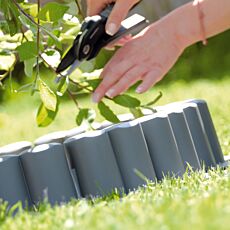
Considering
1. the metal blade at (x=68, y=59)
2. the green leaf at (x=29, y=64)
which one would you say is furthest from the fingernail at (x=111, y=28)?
the green leaf at (x=29, y=64)

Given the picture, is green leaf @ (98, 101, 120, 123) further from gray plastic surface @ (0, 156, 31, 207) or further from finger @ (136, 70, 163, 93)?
gray plastic surface @ (0, 156, 31, 207)

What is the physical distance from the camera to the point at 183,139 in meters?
2.30

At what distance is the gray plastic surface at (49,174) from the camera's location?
6.84 feet

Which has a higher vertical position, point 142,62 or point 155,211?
point 142,62

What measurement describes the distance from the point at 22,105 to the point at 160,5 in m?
2.27

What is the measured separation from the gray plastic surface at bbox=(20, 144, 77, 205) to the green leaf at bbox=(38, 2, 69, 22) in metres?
0.37

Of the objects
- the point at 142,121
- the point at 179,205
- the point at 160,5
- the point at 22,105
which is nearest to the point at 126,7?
the point at 142,121

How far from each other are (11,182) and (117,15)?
57cm

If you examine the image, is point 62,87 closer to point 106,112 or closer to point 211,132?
point 106,112

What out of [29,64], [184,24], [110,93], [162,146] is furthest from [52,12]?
[162,146]

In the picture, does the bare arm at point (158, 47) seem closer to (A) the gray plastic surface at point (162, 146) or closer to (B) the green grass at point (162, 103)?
(A) the gray plastic surface at point (162, 146)

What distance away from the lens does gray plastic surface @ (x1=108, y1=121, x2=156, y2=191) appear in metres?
2.14

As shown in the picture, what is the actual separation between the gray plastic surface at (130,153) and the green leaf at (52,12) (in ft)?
1.23

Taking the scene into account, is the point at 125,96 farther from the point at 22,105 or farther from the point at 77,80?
the point at 22,105
